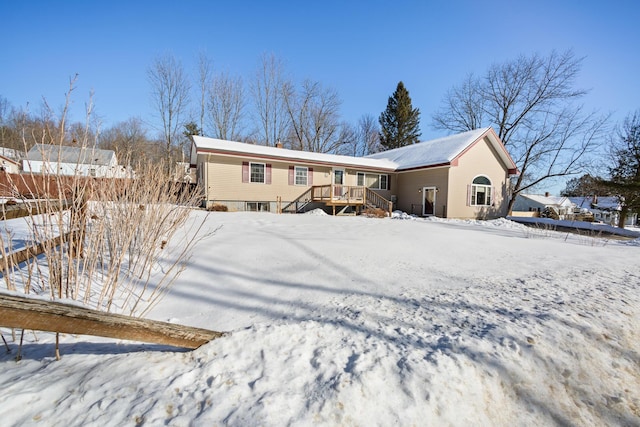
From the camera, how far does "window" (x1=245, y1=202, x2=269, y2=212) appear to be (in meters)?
13.8

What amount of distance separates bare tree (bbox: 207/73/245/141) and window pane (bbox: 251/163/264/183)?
12632 mm

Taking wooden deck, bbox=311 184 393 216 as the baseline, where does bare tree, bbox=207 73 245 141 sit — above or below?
above

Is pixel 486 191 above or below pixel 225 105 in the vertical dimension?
below

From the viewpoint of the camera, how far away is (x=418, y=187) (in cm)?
1631

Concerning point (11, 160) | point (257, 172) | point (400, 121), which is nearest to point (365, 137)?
point (400, 121)

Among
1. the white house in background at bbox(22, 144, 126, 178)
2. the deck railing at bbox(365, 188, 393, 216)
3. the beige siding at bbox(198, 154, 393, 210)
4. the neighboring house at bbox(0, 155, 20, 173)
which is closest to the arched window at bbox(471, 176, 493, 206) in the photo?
the deck railing at bbox(365, 188, 393, 216)

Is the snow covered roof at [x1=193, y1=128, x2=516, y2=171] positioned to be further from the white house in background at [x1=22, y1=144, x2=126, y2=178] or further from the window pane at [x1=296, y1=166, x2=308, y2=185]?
the white house in background at [x1=22, y1=144, x2=126, y2=178]

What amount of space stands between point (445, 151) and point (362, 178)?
5.10 metres

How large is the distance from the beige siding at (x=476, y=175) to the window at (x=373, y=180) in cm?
414

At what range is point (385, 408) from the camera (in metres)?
1.43

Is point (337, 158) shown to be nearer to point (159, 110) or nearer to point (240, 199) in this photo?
point (240, 199)

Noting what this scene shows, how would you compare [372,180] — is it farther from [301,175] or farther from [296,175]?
[296,175]

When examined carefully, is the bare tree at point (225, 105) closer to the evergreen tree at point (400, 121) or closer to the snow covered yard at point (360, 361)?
the evergreen tree at point (400, 121)

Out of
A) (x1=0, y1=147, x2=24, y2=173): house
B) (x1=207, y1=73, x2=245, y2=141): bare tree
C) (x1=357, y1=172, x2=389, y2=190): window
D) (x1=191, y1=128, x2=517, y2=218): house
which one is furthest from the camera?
(x1=207, y1=73, x2=245, y2=141): bare tree
